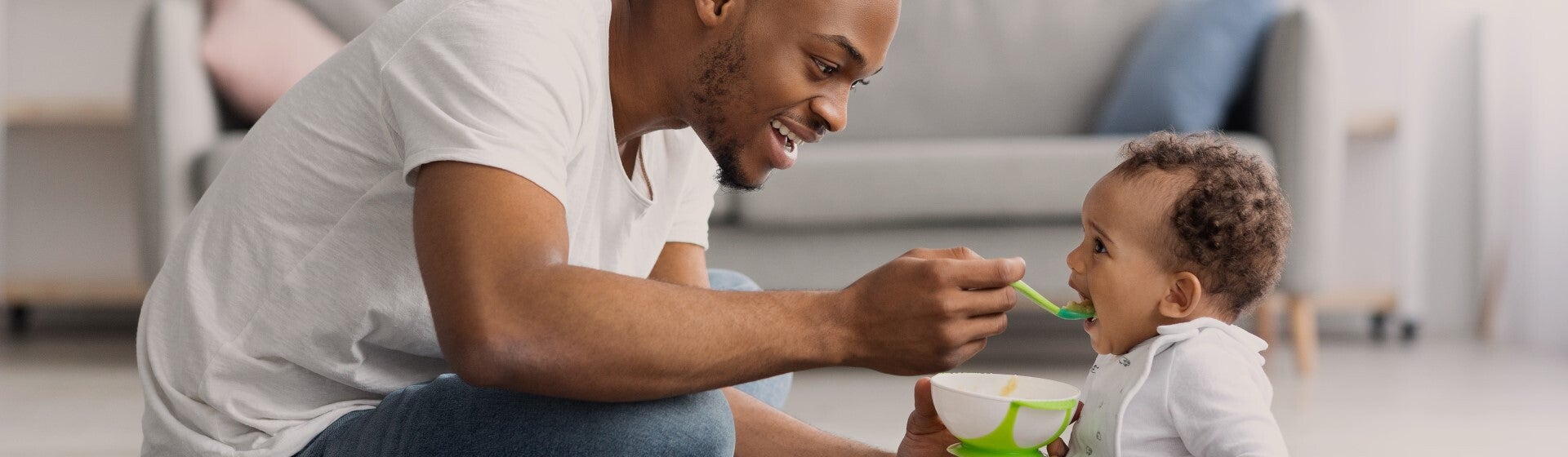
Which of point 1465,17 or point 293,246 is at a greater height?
point 1465,17

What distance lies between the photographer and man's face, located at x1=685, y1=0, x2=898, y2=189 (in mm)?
1314

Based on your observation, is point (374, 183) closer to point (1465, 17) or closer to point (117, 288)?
point (117, 288)

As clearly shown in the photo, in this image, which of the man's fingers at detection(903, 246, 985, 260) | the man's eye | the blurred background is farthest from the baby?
the blurred background

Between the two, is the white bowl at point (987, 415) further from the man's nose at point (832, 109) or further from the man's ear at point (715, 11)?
the man's ear at point (715, 11)

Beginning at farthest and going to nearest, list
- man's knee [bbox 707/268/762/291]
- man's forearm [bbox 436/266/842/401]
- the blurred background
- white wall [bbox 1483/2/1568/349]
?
white wall [bbox 1483/2/1568/349] → the blurred background → man's knee [bbox 707/268/762/291] → man's forearm [bbox 436/266/842/401]

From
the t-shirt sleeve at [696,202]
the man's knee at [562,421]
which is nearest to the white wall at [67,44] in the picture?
the t-shirt sleeve at [696,202]

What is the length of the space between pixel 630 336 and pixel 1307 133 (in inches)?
90.0

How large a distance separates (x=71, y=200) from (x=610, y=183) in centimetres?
342

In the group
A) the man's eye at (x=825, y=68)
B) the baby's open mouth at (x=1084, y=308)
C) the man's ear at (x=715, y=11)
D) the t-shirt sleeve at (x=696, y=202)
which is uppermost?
the man's ear at (x=715, y=11)

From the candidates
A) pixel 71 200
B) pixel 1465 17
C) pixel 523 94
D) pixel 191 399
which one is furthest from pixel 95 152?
pixel 1465 17

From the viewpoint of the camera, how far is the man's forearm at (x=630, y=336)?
1.00m

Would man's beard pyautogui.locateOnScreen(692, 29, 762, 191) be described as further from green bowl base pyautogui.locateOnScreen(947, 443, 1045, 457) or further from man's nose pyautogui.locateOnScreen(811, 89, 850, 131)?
green bowl base pyautogui.locateOnScreen(947, 443, 1045, 457)

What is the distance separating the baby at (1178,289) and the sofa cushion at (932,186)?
140 centimetres

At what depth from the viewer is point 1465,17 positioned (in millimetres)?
3920
